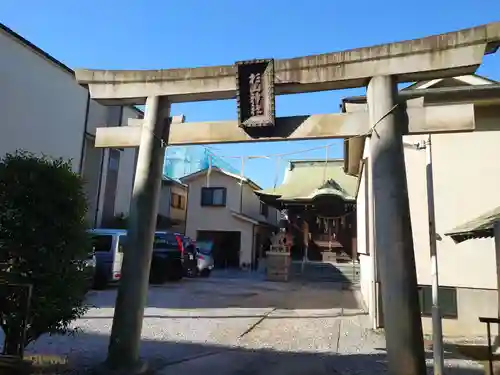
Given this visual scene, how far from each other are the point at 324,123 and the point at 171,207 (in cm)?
2451

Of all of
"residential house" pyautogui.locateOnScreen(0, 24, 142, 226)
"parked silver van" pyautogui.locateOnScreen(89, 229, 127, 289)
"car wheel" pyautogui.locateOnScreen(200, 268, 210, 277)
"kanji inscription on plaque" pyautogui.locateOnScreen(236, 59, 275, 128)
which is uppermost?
"residential house" pyautogui.locateOnScreen(0, 24, 142, 226)

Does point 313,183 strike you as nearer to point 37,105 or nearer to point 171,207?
point 171,207

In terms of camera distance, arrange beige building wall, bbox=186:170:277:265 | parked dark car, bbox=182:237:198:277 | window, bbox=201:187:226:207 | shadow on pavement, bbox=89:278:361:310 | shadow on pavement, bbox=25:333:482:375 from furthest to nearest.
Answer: window, bbox=201:187:226:207 → beige building wall, bbox=186:170:277:265 → parked dark car, bbox=182:237:198:277 → shadow on pavement, bbox=89:278:361:310 → shadow on pavement, bbox=25:333:482:375

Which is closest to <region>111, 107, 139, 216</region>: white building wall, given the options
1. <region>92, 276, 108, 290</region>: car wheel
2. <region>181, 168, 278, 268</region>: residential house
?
<region>181, 168, 278, 268</region>: residential house

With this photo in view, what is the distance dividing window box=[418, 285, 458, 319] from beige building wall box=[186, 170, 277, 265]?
60.4 feet

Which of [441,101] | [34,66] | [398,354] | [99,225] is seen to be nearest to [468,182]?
[441,101]

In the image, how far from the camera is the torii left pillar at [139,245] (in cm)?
551

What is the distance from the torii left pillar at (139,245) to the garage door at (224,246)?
21.8 m

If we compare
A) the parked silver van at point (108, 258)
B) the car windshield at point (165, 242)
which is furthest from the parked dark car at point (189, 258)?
the parked silver van at point (108, 258)

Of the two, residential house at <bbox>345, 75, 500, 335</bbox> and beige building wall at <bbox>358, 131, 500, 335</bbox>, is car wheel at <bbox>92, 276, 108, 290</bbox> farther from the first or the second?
beige building wall at <bbox>358, 131, 500, 335</bbox>

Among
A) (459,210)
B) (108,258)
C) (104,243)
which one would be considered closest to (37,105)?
(104,243)

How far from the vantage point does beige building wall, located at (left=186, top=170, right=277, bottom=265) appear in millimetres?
27125

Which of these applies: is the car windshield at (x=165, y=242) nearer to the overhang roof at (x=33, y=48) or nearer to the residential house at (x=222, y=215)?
the overhang roof at (x=33, y=48)

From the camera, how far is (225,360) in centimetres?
658
